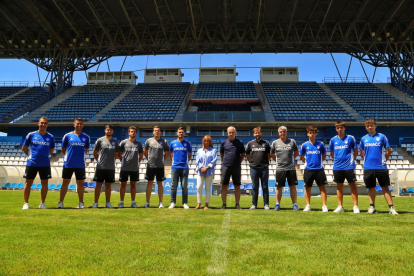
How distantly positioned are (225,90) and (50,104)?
1588 cm

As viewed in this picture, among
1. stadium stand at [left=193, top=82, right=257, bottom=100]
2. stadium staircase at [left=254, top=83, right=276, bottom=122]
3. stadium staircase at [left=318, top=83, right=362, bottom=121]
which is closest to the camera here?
stadium staircase at [left=254, top=83, right=276, bottom=122]

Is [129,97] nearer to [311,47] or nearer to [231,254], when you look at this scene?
[311,47]

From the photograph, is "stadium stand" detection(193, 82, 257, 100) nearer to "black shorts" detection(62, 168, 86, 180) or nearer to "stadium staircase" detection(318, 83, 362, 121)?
"stadium staircase" detection(318, 83, 362, 121)

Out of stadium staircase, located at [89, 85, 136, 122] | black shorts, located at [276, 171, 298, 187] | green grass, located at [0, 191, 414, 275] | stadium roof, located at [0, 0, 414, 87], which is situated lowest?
green grass, located at [0, 191, 414, 275]

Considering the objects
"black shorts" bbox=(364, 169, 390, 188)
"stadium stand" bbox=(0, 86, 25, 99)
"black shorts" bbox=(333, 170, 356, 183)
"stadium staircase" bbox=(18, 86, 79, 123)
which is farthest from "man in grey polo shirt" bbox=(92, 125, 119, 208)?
"stadium stand" bbox=(0, 86, 25, 99)

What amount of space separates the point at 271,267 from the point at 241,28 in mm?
25762

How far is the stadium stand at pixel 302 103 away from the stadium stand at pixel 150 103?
807 cm

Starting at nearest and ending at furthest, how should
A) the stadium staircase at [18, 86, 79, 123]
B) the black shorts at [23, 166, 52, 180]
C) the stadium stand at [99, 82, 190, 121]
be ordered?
the black shorts at [23, 166, 52, 180] → the stadium stand at [99, 82, 190, 121] → the stadium staircase at [18, 86, 79, 123]

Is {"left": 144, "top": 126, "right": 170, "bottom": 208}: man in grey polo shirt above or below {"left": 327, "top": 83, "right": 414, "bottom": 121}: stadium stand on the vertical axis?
below

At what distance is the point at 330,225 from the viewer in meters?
3.98

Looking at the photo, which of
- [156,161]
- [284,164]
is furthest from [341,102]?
[156,161]

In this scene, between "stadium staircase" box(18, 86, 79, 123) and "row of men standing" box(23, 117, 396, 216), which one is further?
"stadium staircase" box(18, 86, 79, 123)

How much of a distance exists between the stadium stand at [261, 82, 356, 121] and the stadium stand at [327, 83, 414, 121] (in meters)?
1.59

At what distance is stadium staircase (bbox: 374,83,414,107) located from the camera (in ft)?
80.9
